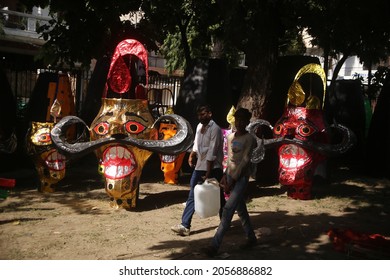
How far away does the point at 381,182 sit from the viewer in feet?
35.3

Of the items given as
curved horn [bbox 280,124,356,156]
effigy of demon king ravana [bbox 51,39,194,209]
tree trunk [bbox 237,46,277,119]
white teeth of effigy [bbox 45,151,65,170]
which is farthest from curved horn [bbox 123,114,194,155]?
tree trunk [bbox 237,46,277,119]

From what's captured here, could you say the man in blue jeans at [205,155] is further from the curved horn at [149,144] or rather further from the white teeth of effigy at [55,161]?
the white teeth of effigy at [55,161]

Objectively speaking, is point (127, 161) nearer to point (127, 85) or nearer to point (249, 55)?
point (127, 85)

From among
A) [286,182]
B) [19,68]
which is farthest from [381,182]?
[19,68]

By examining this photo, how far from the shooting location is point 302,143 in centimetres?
791

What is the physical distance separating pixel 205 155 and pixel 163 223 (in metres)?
1.36

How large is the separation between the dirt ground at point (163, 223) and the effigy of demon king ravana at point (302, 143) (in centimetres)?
40

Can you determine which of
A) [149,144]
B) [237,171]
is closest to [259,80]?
[149,144]

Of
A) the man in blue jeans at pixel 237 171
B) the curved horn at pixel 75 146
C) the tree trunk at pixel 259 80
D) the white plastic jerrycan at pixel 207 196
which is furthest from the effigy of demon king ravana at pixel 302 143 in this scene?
the man in blue jeans at pixel 237 171

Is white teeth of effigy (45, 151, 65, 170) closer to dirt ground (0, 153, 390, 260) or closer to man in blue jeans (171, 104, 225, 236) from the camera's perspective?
dirt ground (0, 153, 390, 260)

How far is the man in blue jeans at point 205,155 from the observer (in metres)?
5.63

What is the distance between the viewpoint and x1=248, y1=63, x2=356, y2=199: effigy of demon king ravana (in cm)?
798

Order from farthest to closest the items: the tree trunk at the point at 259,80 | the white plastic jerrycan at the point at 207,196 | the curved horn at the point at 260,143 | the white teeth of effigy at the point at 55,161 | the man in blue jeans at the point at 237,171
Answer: the tree trunk at the point at 259,80 < the white teeth of effigy at the point at 55,161 < the curved horn at the point at 260,143 < the white plastic jerrycan at the point at 207,196 < the man in blue jeans at the point at 237,171

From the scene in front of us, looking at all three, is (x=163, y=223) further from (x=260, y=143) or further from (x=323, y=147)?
(x=323, y=147)
